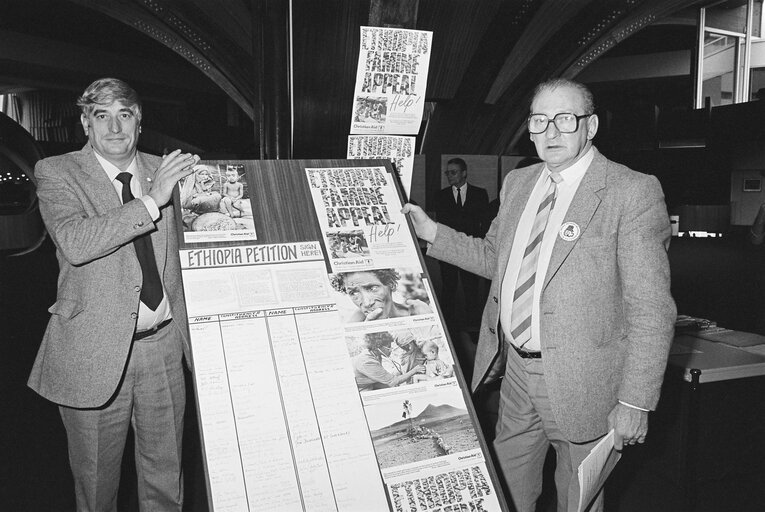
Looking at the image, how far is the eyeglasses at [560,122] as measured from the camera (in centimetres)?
186

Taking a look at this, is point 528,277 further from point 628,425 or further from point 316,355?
point 316,355

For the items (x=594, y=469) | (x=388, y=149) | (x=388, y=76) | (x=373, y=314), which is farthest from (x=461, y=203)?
(x=594, y=469)

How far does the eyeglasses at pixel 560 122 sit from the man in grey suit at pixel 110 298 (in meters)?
1.02

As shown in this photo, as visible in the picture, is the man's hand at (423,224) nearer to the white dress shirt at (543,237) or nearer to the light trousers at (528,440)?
the white dress shirt at (543,237)

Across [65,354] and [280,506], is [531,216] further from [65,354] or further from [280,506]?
[65,354]

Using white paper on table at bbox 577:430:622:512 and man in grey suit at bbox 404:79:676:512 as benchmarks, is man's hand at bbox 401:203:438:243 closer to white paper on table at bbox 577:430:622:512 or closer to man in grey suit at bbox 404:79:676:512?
man in grey suit at bbox 404:79:676:512

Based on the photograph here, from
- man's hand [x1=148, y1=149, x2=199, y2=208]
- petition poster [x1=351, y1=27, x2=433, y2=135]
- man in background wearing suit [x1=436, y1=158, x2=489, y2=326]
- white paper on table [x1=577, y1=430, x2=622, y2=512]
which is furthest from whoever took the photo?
man in background wearing suit [x1=436, y1=158, x2=489, y2=326]

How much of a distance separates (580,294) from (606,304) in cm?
9

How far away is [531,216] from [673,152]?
315 inches

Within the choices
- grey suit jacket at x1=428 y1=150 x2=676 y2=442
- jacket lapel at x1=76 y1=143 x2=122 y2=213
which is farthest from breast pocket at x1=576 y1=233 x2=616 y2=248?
jacket lapel at x1=76 y1=143 x2=122 y2=213

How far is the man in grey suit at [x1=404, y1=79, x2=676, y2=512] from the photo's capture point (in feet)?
5.91

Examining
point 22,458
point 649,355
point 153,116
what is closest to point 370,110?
point 649,355

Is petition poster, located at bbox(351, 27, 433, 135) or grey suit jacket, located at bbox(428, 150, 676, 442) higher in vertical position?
petition poster, located at bbox(351, 27, 433, 135)

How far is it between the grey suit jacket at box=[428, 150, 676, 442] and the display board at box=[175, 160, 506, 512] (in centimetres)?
34
